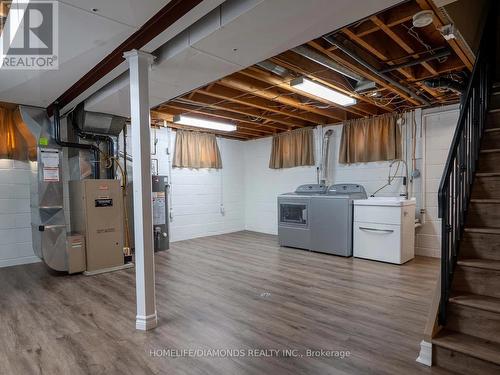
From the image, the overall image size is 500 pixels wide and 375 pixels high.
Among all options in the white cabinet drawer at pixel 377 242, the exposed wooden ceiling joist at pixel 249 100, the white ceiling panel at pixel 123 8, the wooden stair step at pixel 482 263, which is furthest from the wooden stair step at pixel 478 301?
the exposed wooden ceiling joist at pixel 249 100

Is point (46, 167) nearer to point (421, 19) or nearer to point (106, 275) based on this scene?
point (106, 275)

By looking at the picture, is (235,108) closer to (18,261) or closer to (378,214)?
(378,214)

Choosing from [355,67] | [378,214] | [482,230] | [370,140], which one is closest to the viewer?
[482,230]

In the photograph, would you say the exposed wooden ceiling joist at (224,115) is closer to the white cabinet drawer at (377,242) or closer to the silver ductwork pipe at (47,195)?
the silver ductwork pipe at (47,195)

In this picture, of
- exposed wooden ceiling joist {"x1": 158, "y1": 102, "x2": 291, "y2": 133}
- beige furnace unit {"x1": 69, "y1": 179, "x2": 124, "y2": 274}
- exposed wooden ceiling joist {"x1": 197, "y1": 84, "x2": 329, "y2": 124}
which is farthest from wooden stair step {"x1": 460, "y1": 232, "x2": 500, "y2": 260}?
beige furnace unit {"x1": 69, "y1": 179, "x2": 124, "y2": 274}

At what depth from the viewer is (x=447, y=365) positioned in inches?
73.5

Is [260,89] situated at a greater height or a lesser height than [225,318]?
greater

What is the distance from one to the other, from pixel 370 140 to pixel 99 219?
4.87 metres

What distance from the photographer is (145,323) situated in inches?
98.6

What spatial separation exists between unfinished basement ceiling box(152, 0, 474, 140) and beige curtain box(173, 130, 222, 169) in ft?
3.22

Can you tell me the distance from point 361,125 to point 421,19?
10.9 feet

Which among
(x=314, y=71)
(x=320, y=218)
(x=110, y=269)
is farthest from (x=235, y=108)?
(x=110, y=269)

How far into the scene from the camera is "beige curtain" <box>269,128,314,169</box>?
641 centimetres

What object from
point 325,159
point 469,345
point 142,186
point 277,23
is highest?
point 277,23
